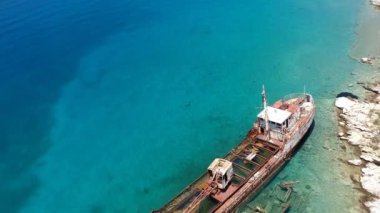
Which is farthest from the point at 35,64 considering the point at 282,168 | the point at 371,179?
the point at 371,179

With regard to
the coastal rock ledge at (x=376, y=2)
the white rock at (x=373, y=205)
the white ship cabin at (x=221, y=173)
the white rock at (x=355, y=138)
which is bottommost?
the white rock at (x=373, y=205)

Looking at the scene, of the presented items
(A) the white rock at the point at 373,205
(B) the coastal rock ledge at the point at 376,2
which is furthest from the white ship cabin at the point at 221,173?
(B) the coastal rock ledge at the point at 376,2

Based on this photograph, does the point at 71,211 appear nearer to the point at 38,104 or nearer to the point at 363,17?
the point at 38,104

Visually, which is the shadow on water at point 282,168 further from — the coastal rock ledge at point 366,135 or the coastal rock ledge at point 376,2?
the coastal rock ledge at point 376,2

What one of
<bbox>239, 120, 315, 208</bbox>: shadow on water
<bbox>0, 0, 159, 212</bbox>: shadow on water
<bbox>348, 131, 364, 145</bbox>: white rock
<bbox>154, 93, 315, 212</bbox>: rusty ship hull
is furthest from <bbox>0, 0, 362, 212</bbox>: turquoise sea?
<bbox>154, 93, 315, 212</bbox>: rusty ship hull

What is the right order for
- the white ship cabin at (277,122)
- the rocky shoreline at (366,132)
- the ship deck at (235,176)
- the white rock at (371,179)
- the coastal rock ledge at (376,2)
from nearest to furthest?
the ship deck at (235,176)
the white rock at (371,179)
the rocky shoreline at (366,132)
the white ship cabin at (277,122)
the coastal rock ledge at (376,2)

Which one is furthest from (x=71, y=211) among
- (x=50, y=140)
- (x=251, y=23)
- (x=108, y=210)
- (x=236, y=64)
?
(x=251, y=23)

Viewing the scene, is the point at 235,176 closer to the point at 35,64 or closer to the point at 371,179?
the point at 371,179
